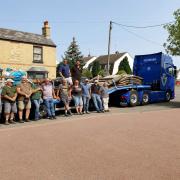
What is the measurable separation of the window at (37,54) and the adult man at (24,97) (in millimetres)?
17540

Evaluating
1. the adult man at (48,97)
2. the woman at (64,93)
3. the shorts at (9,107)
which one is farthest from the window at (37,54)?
the shorts at (9,107)

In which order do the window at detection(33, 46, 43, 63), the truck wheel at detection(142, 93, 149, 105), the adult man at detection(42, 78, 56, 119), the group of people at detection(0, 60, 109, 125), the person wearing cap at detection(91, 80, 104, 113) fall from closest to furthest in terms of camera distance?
the group of people at detection(0, 60, 109, 125) → the adult man at detection(42, 78, 56, 119) → the person wearing cap at detection(91, 80, 104, 113) → the truck wheel at detection(142, 93, 149, 105) → the window at detection(33, 46, 43, 63)

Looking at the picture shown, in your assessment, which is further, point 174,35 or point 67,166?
point 174,35

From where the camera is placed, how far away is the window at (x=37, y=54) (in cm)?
2996

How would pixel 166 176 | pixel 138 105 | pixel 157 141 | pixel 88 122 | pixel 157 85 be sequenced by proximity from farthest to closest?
pixel 157 85
pixel 138 105
pixel 88 122
pixel 157 141
pixel 166 176

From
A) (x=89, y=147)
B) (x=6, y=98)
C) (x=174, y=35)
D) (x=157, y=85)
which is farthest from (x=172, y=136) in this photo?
(x=174, y=35)

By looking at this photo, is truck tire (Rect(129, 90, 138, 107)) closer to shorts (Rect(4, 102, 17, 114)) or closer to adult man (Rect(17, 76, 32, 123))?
adult man (Rect(17, 76, 32, 123))

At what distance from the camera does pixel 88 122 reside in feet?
38.5

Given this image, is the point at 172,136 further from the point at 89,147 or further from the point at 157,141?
the point at 89,147

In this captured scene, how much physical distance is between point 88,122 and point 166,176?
21.1ft

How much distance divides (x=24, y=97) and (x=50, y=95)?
110 cm

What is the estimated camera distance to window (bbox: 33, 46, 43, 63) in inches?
1180

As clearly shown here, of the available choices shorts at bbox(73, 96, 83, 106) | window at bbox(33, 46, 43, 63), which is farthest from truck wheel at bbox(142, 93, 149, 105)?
window at bbox(33, 46, 43, 63)

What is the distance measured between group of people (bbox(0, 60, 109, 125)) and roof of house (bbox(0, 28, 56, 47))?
15.0 meters
